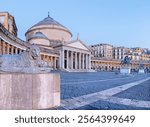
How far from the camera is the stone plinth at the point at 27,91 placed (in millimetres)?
4906

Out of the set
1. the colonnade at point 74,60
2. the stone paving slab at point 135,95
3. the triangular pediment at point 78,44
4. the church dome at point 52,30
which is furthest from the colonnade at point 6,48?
the church dome at point 52,30

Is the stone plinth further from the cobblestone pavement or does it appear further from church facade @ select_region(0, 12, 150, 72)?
church facade @ select_region(0, 12, 150, 72)

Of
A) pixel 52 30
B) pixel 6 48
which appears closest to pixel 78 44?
pixel 52 30

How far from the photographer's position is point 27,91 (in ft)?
16.9

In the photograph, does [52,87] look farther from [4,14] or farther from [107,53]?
[107,53]

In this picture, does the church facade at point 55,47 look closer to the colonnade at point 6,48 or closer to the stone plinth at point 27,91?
the colonnade at point 6,48

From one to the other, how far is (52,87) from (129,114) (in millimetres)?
2438

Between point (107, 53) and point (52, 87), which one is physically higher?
point (107, 53)

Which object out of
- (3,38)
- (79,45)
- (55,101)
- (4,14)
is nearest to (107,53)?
(79,45)

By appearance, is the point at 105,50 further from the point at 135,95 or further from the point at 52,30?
the point at 135,95

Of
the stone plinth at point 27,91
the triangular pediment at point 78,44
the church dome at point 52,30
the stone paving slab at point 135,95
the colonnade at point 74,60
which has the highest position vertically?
the church dome at point 52,30

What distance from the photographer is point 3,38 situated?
31.1m

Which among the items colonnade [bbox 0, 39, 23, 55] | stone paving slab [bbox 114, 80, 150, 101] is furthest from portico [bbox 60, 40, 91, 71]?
stone paving slab [bbox 114, 80, 150, 101]

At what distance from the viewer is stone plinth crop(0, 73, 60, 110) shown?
4.91 m
